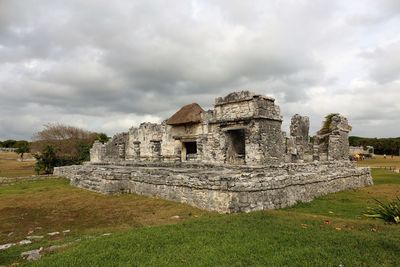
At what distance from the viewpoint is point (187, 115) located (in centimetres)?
2102

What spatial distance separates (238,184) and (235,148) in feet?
24.0

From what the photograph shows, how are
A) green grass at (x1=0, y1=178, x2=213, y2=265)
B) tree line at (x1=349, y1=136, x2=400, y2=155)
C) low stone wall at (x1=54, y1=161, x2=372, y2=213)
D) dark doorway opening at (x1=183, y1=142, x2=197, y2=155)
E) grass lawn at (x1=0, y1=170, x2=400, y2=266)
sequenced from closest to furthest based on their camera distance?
grass lawn at (x1=0, y1=170, x2=400, y2=266), green grass at (x1=0, y1=178, x2=213, y2=265), low stone wall at (x1=54, y1=161, x2=372, y2=213), dark doorway opening at (x1=183, y1=142, x2=197, y2=155), tree line at (x1=349, y1=136, x2=400, y2=155)

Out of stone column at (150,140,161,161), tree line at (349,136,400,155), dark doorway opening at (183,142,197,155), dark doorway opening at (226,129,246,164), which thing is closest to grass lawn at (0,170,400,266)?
dark doorway opening at (226,129,246,164)

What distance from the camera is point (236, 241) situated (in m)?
5.76

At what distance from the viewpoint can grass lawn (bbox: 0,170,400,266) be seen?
16.4 feet

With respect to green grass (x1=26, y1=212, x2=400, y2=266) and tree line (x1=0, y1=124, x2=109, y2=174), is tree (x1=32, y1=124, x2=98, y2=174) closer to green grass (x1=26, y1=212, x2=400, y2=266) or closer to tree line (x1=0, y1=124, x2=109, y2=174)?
tree line (x1=0, y1=124, x2=109, y2=174)

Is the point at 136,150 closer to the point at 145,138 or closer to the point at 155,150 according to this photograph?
the point at 145,138

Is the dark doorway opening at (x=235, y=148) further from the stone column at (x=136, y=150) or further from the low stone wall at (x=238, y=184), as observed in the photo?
the stone column at (x=136, y=150)

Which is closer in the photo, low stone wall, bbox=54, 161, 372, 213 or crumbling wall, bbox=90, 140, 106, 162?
low stone wall, bbox=54, 161, 372, 213

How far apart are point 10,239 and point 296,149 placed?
13178 millimetres

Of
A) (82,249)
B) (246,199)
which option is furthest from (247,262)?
(246,199)

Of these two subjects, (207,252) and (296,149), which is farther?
(296,149)

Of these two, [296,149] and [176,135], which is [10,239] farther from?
[176,135]

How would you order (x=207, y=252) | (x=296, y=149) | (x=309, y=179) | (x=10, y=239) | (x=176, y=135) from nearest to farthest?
(x=207, y=252)
(x=10, y=239)
(x=309, y=179)
(x=296, y=149)
(x=176, y=135)
